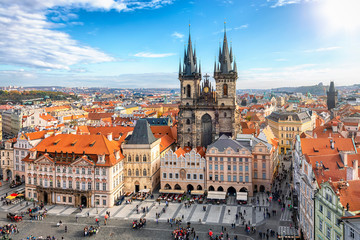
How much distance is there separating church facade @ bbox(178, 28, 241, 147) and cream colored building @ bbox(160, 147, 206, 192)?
1837 centimetres

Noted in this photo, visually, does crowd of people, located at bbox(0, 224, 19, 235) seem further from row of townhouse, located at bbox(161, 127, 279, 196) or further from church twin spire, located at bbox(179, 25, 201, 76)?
church twin spire, located at bbox(179, 25, 201, 76)

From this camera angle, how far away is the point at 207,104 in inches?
3634

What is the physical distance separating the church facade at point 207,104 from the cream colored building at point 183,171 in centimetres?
1837

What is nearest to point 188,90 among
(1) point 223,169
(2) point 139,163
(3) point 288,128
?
(2) point 139,163

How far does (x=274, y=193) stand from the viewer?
70.2 m

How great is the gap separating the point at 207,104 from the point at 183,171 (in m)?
26.2

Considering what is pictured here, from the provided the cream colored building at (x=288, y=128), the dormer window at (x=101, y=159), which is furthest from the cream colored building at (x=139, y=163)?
the cream colored building at (x=288, y=128)

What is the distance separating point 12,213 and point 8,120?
408ft

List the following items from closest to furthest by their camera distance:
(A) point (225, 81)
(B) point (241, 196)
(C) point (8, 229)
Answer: (C) point (8, 229) → (B) point (241, 196) → (A) point (225, 81)

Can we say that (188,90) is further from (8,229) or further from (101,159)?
(8,229)

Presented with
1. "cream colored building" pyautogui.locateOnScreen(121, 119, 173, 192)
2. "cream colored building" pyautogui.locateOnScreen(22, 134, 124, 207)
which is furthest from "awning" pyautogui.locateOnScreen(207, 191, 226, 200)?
"cream colored building" pyautogui.locateOnScreen(22, 134, 124, 207)

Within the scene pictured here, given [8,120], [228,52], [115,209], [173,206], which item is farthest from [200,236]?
[8,120]

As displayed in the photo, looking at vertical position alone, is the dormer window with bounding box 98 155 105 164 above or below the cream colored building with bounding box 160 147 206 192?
above

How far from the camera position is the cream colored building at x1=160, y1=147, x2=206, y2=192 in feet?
241
